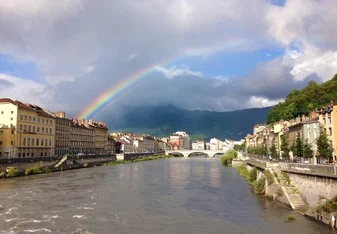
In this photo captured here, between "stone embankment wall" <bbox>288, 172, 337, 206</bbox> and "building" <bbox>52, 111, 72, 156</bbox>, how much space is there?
6928cm

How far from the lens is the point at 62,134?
299 feet

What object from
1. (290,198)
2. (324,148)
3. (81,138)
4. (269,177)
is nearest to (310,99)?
(324,148)

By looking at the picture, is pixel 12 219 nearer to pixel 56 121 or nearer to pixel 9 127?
pixel 9 127

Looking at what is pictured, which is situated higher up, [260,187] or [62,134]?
[62,134]

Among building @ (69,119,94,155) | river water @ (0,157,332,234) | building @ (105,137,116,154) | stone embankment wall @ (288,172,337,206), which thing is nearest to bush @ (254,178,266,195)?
river water @ (0,157,332,234)

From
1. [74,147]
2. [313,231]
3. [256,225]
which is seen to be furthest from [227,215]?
[74,147]

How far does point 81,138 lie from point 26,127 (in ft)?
118

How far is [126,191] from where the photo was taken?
3988 cm

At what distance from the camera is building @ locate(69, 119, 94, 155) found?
9781cm

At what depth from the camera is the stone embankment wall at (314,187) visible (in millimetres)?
22328

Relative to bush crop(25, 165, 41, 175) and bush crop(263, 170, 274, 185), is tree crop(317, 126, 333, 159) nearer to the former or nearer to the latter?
A: bush crop(263, 170, 274, 185)

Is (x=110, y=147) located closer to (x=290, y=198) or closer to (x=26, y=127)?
(x=26, y=127)

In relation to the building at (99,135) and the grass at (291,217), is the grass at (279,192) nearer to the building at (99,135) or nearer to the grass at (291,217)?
the grass at (291,217)

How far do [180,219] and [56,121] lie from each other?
68.8 m
